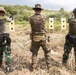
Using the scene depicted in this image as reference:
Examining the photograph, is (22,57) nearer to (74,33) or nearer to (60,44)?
(74,33)

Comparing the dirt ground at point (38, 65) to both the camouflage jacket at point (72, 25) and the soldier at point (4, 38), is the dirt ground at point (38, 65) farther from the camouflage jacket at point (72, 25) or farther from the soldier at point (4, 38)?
the camouflage jacket at point (72, 25)

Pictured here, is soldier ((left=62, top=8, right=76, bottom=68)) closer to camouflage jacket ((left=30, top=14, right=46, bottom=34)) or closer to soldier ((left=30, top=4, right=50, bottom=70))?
soldier ((left=30, top=4, right=50, bottom=70))

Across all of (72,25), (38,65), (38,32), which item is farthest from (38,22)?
(38,65)

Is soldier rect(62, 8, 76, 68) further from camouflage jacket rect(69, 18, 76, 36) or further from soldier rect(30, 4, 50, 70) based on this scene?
soldier rect(30, 4, 50, 70)

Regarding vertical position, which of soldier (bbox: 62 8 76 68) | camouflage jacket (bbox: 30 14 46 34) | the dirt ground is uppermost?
camouflage jacket (bbox: 30 14 46 34)

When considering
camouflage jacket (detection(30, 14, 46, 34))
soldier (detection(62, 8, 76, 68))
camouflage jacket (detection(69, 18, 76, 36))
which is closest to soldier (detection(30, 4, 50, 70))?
camouflage jacket (detection(30, 14, 46, 34))

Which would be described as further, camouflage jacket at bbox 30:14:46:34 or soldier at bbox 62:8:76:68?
soldier at bbox 62:8:76:68

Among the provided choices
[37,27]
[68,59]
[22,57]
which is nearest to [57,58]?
[68,59]

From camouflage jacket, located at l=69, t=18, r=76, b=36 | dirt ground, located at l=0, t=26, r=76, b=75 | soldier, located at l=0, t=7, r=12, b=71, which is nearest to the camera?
soldier, located at l=0, t=7, r=12, b=71

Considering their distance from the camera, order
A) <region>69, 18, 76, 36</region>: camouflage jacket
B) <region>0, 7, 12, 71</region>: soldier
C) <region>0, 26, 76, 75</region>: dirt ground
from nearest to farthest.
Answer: <region>0, 7, 12, 71</region>: soldier, <region>0, 26, 76, 75</region>: dirt ground, <region>69, 18, 76, 36</region>: camouflage jacket

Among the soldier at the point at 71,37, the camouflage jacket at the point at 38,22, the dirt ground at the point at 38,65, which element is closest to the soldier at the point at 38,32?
the camouflage jacket at the point at 38,22

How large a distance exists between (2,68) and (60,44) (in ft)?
12.1

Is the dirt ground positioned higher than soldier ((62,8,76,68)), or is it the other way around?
soldier ((62,8,76,68))

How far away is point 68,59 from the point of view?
886 centimetres
